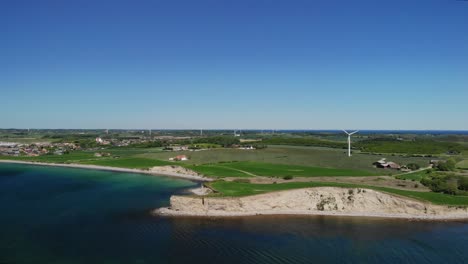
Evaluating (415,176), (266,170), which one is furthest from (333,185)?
(415,176)

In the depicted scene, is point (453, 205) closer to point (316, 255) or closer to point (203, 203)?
point (316, 255)

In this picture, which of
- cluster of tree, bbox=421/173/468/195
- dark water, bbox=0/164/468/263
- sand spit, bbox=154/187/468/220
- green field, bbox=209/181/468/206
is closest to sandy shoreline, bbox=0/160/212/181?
green field, bbox=209/181/468/206

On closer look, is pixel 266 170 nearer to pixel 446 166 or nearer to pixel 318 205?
pixel 318 205

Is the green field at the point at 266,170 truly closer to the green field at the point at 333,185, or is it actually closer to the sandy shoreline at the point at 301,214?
the green field at the point at 333,185

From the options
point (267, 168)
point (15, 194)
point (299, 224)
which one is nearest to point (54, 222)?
point (15, 194)

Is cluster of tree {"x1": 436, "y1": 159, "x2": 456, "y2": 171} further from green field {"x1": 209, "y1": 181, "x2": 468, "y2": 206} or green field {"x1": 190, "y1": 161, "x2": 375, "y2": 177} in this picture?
green field {"x1": 209, "y1": 181, "x2": 468, "y2": 206}

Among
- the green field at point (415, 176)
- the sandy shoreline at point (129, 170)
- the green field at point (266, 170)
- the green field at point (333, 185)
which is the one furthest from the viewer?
the sandy shoreline at point (129, 170)

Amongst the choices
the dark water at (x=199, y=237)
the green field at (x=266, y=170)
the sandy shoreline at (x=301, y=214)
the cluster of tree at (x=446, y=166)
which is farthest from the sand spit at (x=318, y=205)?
the cluster of tree at (x=446, y=166)
